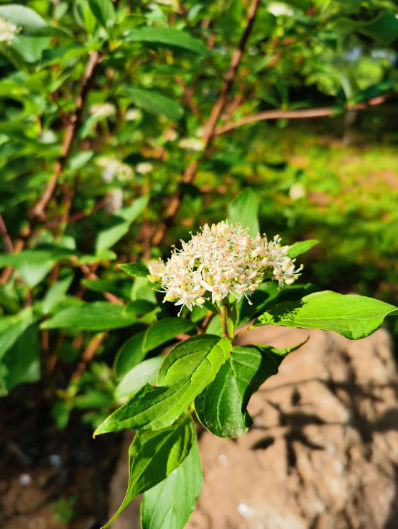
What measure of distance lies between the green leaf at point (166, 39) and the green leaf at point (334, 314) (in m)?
0.57

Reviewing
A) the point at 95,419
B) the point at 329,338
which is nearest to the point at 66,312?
the point at 95,419

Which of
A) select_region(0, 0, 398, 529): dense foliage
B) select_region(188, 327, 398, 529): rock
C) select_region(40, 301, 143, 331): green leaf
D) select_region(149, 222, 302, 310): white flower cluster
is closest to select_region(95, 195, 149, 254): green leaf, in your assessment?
select_region(0, 0, 398, 529): dense foliage

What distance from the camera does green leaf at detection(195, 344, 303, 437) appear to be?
1.74 feet

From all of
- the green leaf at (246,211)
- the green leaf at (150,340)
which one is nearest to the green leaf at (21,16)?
the green leaf at (246,211)

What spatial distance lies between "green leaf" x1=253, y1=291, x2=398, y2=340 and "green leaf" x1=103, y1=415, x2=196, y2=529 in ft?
0.76

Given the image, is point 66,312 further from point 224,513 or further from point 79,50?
point 224,513

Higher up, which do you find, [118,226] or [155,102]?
[155,102]

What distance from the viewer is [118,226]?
108 centimetres

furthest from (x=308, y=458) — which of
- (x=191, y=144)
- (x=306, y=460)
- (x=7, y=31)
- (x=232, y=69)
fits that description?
(x=7, y=31)

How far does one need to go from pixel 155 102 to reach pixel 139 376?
2.12 feet

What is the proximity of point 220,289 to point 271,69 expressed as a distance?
1.07 metres

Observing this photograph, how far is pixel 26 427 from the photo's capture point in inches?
66.2

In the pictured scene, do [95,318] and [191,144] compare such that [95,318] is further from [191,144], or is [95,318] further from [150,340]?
[191,144]

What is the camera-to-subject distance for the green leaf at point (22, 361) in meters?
0.99
